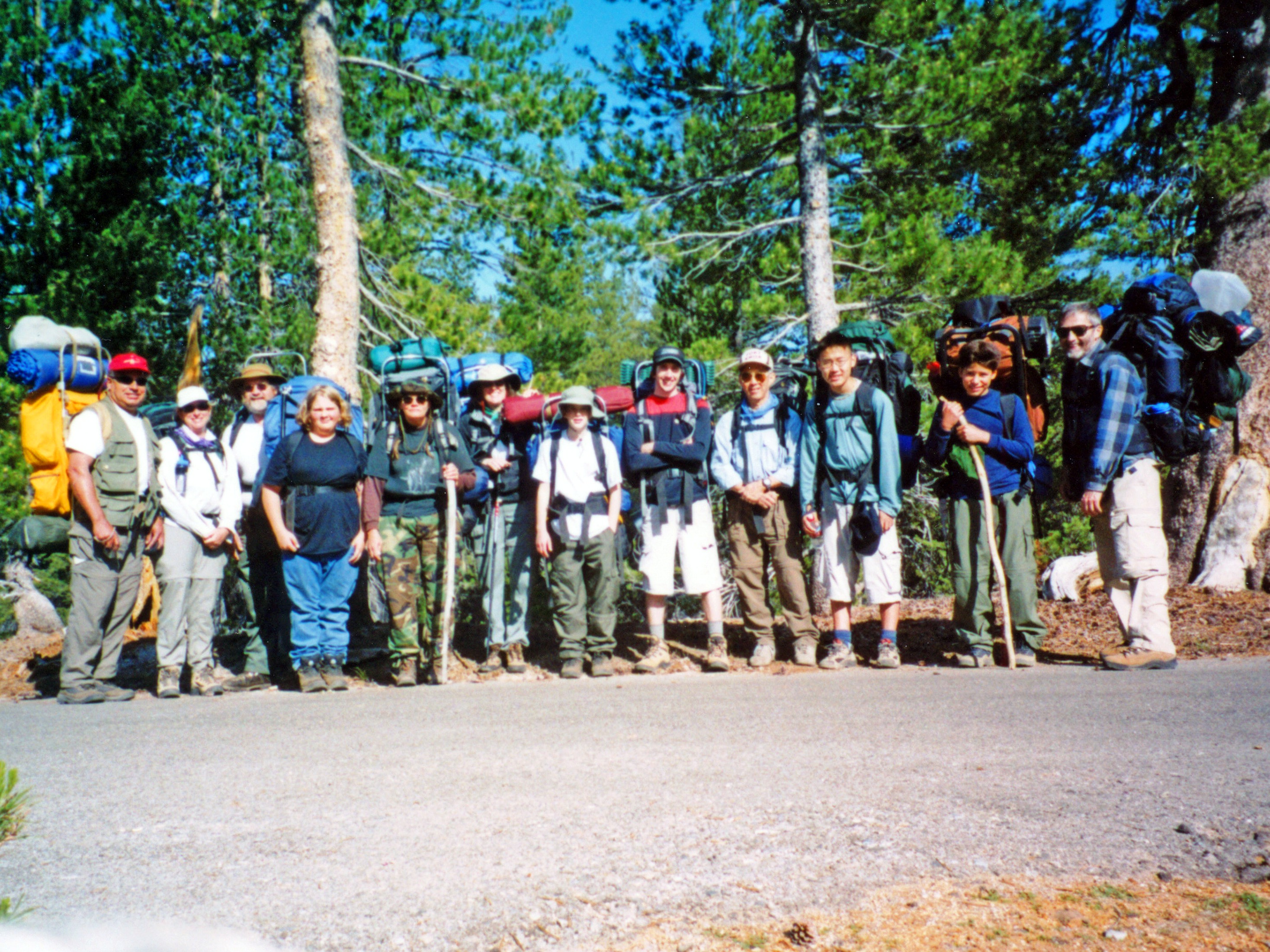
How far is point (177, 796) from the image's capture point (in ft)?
12.3

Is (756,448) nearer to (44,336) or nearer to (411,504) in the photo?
(411,504)

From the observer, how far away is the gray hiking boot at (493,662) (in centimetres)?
695

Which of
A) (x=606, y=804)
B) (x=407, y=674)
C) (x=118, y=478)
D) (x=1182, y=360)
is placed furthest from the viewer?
(x=407, y=674)

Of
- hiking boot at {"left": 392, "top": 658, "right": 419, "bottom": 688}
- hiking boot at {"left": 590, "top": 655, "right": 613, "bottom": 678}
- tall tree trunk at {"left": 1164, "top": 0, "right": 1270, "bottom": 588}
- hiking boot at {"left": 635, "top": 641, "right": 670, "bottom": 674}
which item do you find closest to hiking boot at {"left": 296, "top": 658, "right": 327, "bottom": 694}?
hiking boot at {"left": 392, "top": 658, "right": 419, "bottom": 688}

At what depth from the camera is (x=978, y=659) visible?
20.9ft

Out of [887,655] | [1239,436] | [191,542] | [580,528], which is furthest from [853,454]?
[191,542]

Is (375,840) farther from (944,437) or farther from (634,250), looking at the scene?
(634,250)

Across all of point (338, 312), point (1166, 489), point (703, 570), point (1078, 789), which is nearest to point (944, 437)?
point (703, 570)

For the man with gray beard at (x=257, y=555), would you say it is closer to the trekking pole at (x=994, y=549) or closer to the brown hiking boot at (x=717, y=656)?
the brown hiking boot at (x=717, y=656)

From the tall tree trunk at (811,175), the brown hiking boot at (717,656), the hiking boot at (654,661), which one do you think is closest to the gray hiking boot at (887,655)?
the brown hiking boot at (717,656)

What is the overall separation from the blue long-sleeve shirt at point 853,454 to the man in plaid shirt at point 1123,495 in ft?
3.80

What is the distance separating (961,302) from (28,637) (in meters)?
10.2

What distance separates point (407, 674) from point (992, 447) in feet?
14.9

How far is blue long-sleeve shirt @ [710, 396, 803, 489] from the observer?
22.7ft
